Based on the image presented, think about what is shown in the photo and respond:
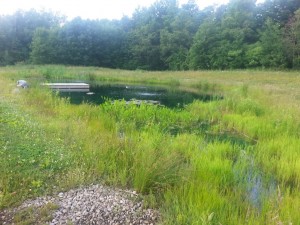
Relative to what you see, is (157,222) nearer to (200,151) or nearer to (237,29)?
(200,151)

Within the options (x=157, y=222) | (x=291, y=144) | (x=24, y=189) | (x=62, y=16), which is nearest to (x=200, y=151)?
(x=291, y=144)

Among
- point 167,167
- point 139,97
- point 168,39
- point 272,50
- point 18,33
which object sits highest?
point 18,33

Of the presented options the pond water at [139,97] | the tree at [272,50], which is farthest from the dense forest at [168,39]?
the pond water at [139,97]

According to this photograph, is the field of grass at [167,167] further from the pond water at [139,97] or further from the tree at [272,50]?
the tree at [272,50]

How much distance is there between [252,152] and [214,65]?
137 ft

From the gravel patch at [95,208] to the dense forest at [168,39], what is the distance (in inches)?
1593

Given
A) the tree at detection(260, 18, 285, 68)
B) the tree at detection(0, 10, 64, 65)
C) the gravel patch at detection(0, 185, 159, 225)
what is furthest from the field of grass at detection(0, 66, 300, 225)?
the tree at detection(0, 10, 64, 65)

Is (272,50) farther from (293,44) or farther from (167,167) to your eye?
(167,167)

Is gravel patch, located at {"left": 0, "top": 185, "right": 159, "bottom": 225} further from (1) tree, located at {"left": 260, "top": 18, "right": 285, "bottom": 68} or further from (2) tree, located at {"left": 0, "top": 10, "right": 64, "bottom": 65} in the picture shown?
(2) tree, located at {"left": 0, "top": 10, "right": 64, "bottom": 65}

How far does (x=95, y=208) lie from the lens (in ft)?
13.4

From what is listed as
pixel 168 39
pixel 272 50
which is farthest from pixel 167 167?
pixel 168 39

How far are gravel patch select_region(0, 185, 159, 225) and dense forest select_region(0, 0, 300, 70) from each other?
40.5 metres

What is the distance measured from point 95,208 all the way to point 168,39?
52.7m

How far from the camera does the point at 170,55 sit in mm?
55594
